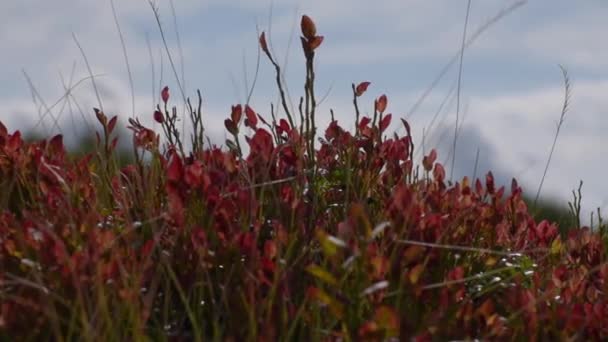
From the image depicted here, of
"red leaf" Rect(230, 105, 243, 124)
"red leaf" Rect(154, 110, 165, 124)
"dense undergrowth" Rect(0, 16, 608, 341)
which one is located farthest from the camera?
"red leaf" Rect(154, 110, 165, 124)

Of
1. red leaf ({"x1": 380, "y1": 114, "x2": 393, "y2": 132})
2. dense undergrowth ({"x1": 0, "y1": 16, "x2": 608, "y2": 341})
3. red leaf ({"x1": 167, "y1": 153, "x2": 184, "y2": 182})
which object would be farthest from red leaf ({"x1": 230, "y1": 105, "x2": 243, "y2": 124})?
red leaf ({"x1": 167, "y1": 153, "x2": 184, "y2": 182})

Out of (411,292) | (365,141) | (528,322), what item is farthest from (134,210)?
(528,322)

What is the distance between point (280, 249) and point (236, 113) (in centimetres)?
115

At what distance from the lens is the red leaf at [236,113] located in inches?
154

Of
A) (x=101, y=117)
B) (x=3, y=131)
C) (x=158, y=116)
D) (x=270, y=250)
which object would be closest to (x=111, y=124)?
(x=101, y=117)

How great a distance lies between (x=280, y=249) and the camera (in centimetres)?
289

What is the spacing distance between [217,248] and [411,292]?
0.71 metres

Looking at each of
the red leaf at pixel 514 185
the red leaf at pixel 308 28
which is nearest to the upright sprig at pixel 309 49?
the red leaf at pixel 308 28

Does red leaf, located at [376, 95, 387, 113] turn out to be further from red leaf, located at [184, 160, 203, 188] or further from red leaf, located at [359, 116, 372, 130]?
red leaf, located at [184, 160, 203, 188]

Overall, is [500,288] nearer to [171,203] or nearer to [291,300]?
[291,300]

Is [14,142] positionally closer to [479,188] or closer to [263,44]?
[263,44]

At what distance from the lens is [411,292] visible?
2.69 metres

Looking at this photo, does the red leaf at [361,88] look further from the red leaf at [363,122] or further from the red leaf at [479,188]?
the red leaf at [479,188]

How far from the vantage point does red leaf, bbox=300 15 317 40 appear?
3668mm
